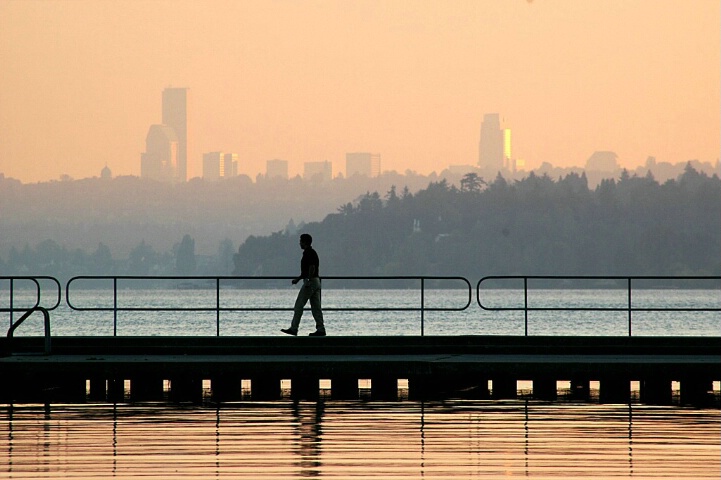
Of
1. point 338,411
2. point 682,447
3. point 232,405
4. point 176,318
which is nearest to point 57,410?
point 232,405

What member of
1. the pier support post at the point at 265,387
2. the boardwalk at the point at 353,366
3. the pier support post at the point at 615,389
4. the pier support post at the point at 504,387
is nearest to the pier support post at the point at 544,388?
the boardwalk at the point at 353,366

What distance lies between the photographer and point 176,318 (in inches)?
4850

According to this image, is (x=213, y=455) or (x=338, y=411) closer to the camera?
(x=213, y=455)

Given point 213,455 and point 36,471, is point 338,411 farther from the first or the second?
point 36,471

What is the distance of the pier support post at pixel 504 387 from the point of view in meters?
21.6

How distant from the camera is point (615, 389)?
21.6m

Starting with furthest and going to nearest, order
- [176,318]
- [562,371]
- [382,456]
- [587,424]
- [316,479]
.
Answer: [176,318] → [562,371] → [587,424] → [382,456] → [316,479]

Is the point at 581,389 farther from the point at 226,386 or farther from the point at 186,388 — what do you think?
the point at 186,388

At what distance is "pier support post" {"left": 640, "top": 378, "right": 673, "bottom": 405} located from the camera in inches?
808

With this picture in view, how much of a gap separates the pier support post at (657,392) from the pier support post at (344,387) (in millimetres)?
4246

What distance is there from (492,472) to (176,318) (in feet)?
365

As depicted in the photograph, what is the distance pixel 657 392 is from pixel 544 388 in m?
1.73

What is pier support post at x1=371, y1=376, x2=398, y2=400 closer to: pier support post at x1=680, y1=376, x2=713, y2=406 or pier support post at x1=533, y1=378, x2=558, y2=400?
pier support post at x1=533, y1=378, x2=558, y2=400

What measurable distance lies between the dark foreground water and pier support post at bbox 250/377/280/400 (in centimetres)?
140
